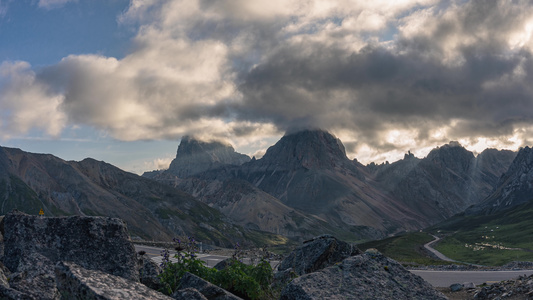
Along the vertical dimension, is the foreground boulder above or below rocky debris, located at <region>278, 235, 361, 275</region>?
above

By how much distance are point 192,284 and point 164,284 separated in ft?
5.17

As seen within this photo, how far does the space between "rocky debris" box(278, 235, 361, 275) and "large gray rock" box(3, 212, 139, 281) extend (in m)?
8.21

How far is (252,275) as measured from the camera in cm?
1311

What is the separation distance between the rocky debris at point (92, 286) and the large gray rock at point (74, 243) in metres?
2.60

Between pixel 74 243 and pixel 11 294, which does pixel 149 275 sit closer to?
pixel 74 243

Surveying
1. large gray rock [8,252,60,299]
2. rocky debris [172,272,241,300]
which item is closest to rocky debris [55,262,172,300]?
large gray rock [8,252,60,299]

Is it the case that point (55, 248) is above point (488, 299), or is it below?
above

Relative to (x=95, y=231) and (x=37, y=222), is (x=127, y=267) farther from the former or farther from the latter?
(x=37, y=222)

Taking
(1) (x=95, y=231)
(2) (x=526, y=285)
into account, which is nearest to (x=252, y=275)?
(1) (x=95, y=231)

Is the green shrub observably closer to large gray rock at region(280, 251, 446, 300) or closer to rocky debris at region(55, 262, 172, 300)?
large gray rock at region(280, 251, 446, 300)

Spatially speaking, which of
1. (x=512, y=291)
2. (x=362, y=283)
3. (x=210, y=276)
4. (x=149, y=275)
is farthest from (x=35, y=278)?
(x=512, y=291)

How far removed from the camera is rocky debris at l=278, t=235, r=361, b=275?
16975mm

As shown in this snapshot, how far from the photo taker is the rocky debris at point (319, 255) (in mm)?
16975

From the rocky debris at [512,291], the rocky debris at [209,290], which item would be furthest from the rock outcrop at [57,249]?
the rocky debris at [512,291]
